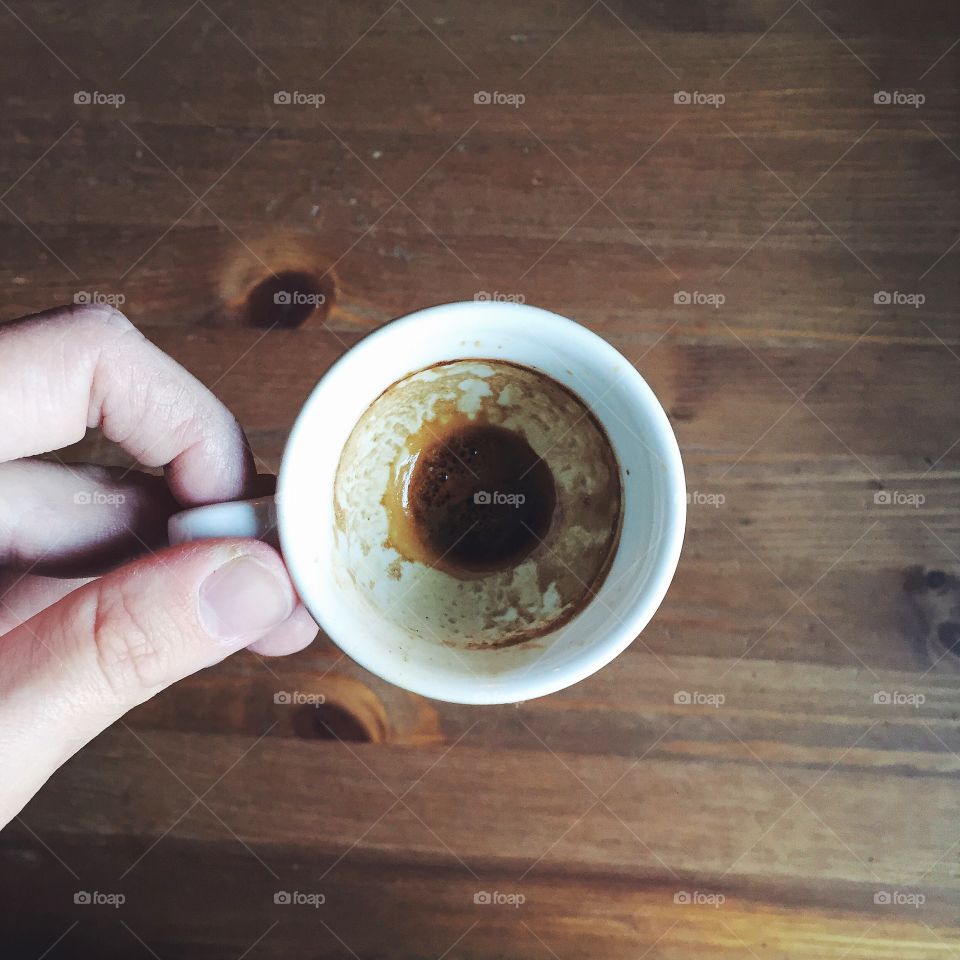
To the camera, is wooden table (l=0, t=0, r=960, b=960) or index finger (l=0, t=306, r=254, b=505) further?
wooden table (l=0, t=0, r=960, b=960)

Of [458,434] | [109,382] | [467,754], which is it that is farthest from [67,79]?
[467,754]

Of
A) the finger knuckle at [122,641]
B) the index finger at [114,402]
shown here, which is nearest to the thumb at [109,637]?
the finger knuckle at [122,641]

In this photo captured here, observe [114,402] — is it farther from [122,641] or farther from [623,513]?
[623,513]

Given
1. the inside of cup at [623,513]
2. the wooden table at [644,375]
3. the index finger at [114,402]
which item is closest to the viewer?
the inside of cup at [623,513]

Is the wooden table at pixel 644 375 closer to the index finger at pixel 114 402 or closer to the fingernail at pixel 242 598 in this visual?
the index finger at pixel 114 402

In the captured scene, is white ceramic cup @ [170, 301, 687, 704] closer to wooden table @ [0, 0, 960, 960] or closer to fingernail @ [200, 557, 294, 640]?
fingernail @ [200, 557, 294, 640]

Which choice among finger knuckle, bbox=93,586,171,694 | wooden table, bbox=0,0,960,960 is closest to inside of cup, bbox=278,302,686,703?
finger knuckle, bbox=93,586,171,694

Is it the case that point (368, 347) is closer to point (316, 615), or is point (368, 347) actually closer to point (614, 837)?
point (316, 615)
